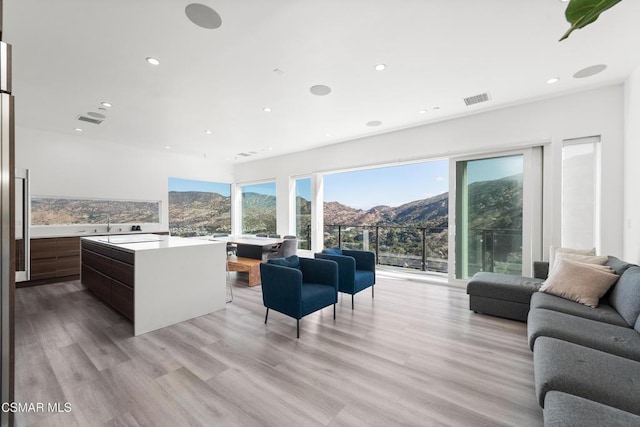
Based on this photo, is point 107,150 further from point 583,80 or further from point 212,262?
point 583,80

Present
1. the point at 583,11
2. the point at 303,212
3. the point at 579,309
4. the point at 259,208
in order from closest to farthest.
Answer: the point at 583,11
the point at 579,309
the point at 303,212
the point at 259,208

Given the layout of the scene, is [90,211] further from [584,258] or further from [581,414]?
[584,258]

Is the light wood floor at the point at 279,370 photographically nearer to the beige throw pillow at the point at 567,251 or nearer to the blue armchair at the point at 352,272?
the blue armchair at the point at 352,272

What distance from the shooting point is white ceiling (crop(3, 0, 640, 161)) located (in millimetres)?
2279

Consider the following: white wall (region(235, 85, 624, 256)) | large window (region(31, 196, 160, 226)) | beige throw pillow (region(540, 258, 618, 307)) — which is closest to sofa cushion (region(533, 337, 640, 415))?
beige throw pillow (region(540, 258, 618, 307))

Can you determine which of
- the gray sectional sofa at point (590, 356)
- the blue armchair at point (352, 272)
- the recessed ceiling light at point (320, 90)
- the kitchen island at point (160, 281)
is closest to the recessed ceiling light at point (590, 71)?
the gray sectional sofa at point (590, 356)

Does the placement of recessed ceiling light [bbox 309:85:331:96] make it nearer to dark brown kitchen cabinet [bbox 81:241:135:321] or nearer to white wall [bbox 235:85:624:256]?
white wall [bbox 235:85:624:256]

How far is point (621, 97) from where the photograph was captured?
3518mm

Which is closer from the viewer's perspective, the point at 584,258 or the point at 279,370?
the point at 279,370

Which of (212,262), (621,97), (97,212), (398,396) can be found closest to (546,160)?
(621,97)

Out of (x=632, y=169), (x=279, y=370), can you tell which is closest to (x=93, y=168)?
(x=279, y=370)

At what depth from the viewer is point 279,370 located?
2303mm

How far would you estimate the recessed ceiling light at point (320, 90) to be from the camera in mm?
3578

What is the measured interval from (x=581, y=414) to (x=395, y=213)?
7512 millimetres
